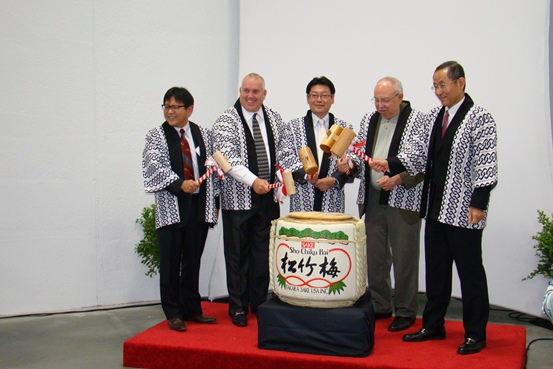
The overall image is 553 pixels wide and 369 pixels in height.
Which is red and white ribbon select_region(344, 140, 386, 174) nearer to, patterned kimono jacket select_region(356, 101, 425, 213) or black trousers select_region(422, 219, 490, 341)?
patterned kimono jacket select_region(356, 101, 425, 213)

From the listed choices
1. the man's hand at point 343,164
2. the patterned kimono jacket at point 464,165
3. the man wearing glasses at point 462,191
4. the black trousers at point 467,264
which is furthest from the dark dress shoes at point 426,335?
the man's hand at point 343,164

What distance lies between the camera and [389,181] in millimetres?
3559

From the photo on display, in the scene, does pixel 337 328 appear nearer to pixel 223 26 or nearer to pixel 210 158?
pixel 210 158

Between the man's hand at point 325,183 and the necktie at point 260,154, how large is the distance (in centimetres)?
33

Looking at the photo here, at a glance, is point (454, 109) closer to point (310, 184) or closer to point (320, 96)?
point (320, 96)

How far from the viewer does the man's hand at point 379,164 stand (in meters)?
3.51

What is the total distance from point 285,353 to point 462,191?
3.93ft

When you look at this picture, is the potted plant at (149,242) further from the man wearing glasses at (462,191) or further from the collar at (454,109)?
the collar at (454,109)

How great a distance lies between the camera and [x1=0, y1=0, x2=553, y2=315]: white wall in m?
4.36

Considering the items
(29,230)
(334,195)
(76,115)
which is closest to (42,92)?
(76,115)

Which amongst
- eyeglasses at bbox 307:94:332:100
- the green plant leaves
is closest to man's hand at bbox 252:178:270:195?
eyeglasses at bbox 307:94:332:100

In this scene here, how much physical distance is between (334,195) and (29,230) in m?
2.23

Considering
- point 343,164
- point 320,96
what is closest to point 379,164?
point 343,164

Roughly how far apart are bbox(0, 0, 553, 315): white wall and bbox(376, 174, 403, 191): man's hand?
1236 millimetres
